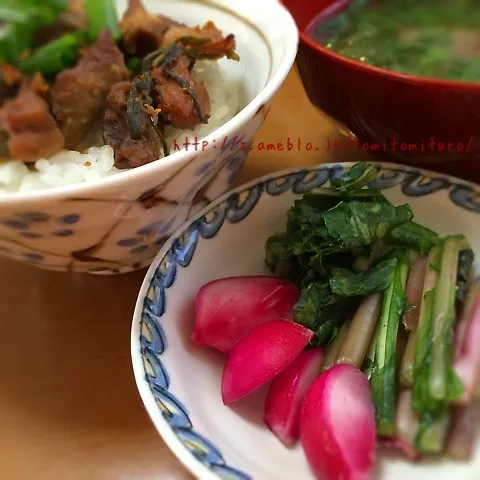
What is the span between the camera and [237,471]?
27.5 inches

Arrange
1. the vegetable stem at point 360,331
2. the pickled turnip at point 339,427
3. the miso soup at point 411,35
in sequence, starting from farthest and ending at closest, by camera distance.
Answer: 1. the miso soup at point 411,35
2. the vegetable stem at point 360,331
3. the pickled turnip at point 339,427

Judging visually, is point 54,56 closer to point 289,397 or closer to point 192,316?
point 192,316

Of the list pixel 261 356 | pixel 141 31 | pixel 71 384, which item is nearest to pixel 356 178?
pixel 261 356

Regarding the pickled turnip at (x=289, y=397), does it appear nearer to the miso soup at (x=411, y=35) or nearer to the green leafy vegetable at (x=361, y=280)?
the green leafy vegetable at (x=361, y=280)

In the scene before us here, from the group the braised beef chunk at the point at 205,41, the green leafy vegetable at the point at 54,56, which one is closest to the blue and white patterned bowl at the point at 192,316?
the braised beef chunk at the point at 205,41

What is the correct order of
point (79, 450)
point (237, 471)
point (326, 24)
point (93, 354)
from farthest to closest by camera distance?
point (326, 24) → point (93, 354) → point (79, 450) → point (237, 471)

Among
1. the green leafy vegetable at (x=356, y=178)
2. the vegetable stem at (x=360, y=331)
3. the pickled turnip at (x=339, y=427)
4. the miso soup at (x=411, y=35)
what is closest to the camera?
the pickled turnip at (x=339, y=427)

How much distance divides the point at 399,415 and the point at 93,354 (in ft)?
1.60

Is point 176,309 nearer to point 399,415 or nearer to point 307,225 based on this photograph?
point 307,225

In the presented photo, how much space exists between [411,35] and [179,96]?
2.02ft

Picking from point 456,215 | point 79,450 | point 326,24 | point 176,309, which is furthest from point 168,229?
point 326,24

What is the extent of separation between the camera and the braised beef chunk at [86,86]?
0.90 meters

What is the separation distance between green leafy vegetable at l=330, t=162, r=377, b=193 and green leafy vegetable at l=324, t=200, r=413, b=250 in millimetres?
29

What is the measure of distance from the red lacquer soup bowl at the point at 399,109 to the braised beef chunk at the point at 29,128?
0.45 m
